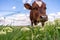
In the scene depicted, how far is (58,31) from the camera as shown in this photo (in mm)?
1089

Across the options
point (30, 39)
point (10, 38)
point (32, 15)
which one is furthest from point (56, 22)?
point (32, 15)

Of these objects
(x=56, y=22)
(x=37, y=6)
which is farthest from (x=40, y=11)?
(x=56, y=22)

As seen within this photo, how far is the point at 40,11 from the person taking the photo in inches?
257

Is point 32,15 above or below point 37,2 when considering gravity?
below

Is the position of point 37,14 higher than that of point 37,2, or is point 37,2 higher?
point 37,2

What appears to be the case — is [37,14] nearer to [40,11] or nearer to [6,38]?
[40,11]

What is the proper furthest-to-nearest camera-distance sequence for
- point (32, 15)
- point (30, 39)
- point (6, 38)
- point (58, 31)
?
1. point (32, 15)
2. point (58, 31)
3. point (30, 39)
4. point (6, 38)

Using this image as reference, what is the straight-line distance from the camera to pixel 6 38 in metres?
0.82

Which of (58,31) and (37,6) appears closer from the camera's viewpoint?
(58,31)

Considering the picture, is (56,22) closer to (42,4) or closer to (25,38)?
(25,38)

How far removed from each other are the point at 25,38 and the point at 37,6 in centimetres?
557

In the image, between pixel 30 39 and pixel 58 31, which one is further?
pixel 58 31

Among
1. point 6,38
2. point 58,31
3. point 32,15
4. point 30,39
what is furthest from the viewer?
point 32,15

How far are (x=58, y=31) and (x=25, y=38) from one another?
0.24 meters
